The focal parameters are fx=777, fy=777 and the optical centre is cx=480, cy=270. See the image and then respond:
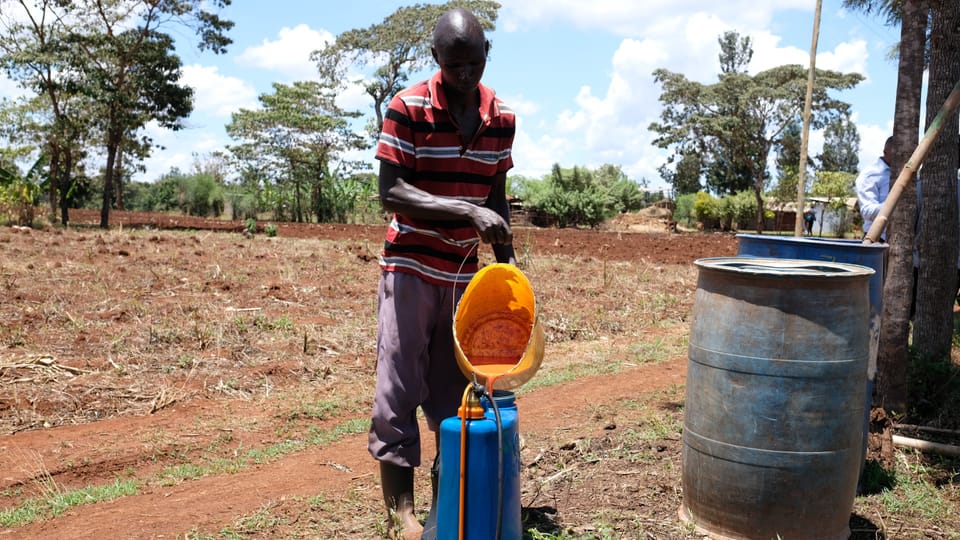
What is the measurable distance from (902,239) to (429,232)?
263 cm

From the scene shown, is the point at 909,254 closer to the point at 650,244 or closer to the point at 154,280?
the point at 154,280

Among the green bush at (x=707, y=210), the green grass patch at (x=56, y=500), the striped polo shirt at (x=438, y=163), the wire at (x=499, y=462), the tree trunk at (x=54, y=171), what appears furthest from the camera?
the green bush at (x=707, y=210)

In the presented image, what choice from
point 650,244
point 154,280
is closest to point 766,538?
point 154,280

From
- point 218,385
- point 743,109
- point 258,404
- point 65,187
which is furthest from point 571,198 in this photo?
point 258,404

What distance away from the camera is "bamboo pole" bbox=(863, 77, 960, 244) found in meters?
3.37

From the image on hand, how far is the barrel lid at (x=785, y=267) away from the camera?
2.48 meters

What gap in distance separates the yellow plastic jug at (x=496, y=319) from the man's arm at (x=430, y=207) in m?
0.12

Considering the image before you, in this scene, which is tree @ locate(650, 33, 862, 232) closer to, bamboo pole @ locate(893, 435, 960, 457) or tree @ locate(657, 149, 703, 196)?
tree @ locate(657, 149, 703, 196)

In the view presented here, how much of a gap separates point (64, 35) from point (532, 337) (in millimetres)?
20009

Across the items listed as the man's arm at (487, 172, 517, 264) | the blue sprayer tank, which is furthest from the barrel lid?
the blue sprayer tank

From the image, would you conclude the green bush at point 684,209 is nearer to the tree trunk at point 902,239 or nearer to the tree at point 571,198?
the tree at point 571,198

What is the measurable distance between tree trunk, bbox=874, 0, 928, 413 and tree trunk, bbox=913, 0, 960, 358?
46 centimetres

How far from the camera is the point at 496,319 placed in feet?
8.20

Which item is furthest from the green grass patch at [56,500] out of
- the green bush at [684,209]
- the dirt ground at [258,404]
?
the green bush at [684,209]
